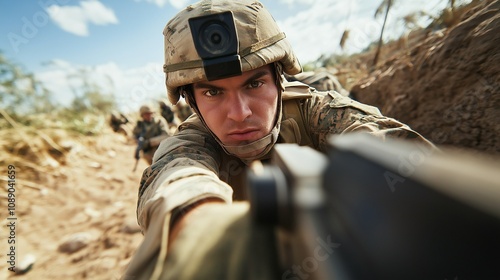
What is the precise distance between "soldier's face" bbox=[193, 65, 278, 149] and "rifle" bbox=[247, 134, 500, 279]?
769 millimetres

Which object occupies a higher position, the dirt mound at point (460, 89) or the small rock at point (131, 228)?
the dirt mound at point (460, 89)

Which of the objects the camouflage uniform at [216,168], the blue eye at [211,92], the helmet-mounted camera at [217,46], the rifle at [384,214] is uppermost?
the helmet-mounted camera at [217,46]

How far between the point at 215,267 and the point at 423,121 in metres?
1.68

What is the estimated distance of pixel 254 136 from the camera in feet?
4.01

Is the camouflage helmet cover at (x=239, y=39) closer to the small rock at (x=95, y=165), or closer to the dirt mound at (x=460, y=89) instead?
the dirt mound at (x=460, y=89)

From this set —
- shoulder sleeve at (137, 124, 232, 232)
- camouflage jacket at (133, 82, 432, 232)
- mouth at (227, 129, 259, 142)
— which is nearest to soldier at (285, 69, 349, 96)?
camouflage jacket at (133, 82, 432, 232)

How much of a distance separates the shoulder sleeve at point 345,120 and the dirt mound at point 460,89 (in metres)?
0.47

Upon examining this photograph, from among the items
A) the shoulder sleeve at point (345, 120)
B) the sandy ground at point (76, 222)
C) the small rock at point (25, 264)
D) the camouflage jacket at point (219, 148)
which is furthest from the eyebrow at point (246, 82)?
the small rock at point (25, 264)

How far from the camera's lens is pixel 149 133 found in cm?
532

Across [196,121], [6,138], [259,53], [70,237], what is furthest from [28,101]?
[259,53]

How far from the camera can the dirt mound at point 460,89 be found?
1.19 meters

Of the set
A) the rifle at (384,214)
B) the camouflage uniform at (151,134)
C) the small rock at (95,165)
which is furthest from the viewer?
the camouflage uniform at (151,134)

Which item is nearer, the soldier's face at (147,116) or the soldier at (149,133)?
the soldier at (149,133)

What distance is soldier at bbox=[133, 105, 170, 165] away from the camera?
5043 mm
